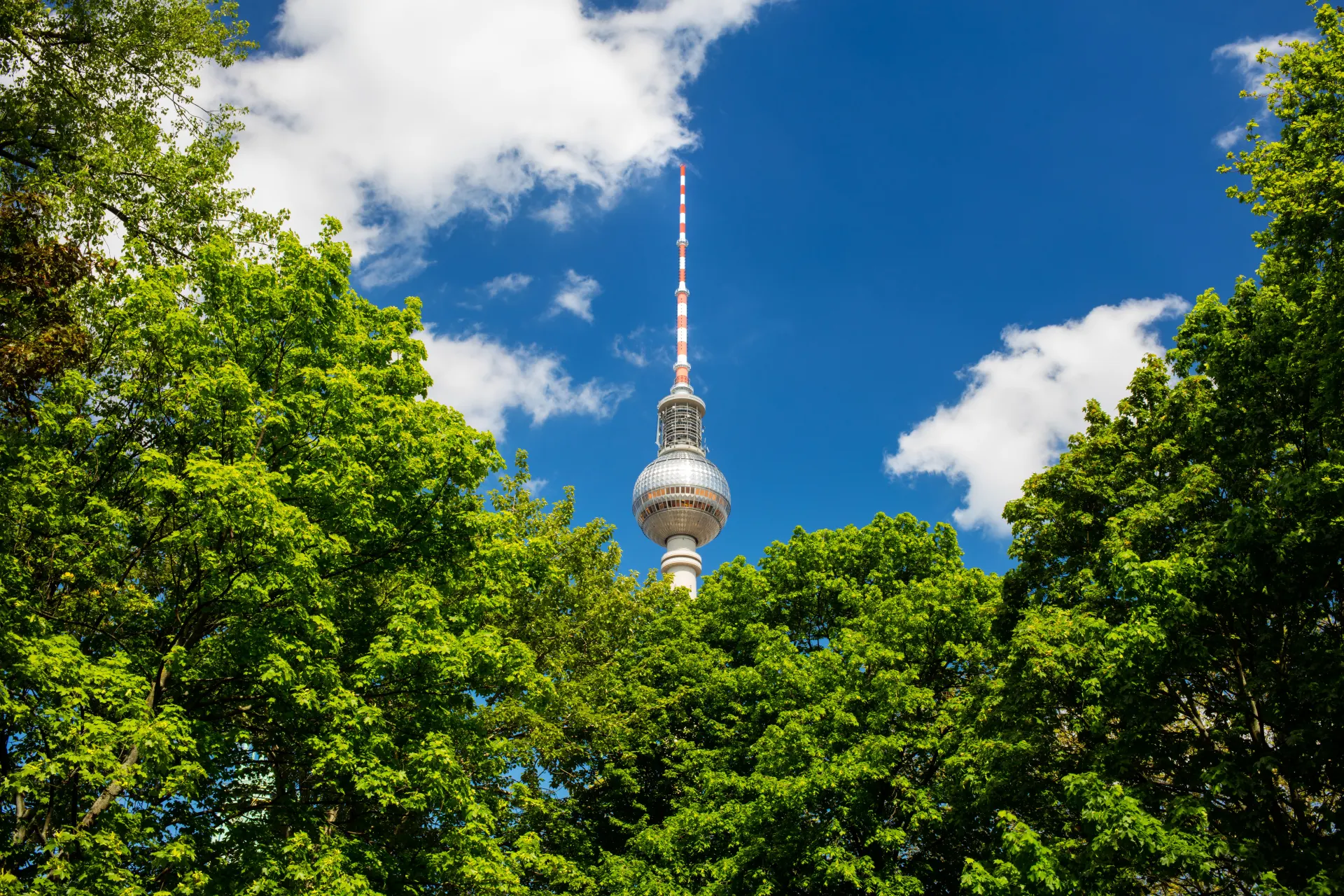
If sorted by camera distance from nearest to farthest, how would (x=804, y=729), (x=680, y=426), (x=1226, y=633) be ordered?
1. (x=1226, y=633)
2. (x=804, y=729)
3. (x=680, y=426)

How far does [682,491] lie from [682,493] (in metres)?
0.24

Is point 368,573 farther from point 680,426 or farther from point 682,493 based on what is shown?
point 680,426

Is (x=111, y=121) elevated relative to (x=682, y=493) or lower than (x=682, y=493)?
lower

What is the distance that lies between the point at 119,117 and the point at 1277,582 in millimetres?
18033

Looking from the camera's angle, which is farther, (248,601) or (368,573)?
(368,573)

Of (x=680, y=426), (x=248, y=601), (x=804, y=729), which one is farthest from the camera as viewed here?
(x=680, y=426)

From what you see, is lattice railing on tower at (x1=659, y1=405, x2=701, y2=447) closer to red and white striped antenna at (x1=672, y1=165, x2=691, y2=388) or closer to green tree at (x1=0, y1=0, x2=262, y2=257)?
red and white striped antenna at (x1=672, y1=165, x2=691, y2=388)

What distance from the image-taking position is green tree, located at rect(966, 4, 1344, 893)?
42.5 ft

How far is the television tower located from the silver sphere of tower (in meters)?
0.06

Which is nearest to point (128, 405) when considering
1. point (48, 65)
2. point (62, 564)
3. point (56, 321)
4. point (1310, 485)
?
point (56, 321)

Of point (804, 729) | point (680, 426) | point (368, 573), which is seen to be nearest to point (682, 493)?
point (680, 426)

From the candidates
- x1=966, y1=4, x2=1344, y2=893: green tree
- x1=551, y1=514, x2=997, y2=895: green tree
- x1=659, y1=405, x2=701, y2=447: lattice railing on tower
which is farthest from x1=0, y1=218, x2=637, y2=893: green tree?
x1=659, y1=405, x2=701, y2=447: lattice railing on tower

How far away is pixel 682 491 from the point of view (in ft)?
277

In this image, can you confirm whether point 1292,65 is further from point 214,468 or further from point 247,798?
point 247,798
